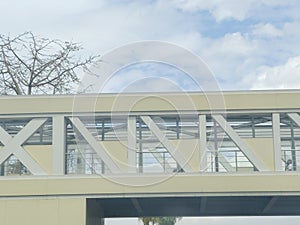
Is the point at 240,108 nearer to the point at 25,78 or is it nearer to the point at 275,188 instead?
the point at 275,188

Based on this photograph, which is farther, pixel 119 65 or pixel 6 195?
pixel 119 65

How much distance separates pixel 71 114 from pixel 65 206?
208 cm

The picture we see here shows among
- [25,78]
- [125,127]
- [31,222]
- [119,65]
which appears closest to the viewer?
[31,222]

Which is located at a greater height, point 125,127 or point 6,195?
point 125,127

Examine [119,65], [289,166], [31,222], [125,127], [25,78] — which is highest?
[25,78]

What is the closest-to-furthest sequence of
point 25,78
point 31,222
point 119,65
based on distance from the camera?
point 31,222 → point 119,65 → point 25,78

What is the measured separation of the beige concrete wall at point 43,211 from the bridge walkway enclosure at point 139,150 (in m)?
0.02

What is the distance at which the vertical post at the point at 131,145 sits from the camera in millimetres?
14844

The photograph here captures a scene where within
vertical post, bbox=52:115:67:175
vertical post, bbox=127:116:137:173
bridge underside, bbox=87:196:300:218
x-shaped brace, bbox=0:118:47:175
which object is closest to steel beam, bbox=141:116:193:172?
vertical post, bbox=127:116:137:173

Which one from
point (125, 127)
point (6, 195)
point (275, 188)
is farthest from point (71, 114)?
point (275, 188)

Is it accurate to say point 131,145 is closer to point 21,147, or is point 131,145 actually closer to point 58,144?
point 58,144

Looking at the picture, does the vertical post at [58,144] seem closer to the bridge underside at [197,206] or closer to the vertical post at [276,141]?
the bridge underside at [197,206]

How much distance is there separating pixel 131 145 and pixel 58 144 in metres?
1.67

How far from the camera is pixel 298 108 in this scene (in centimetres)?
1455
